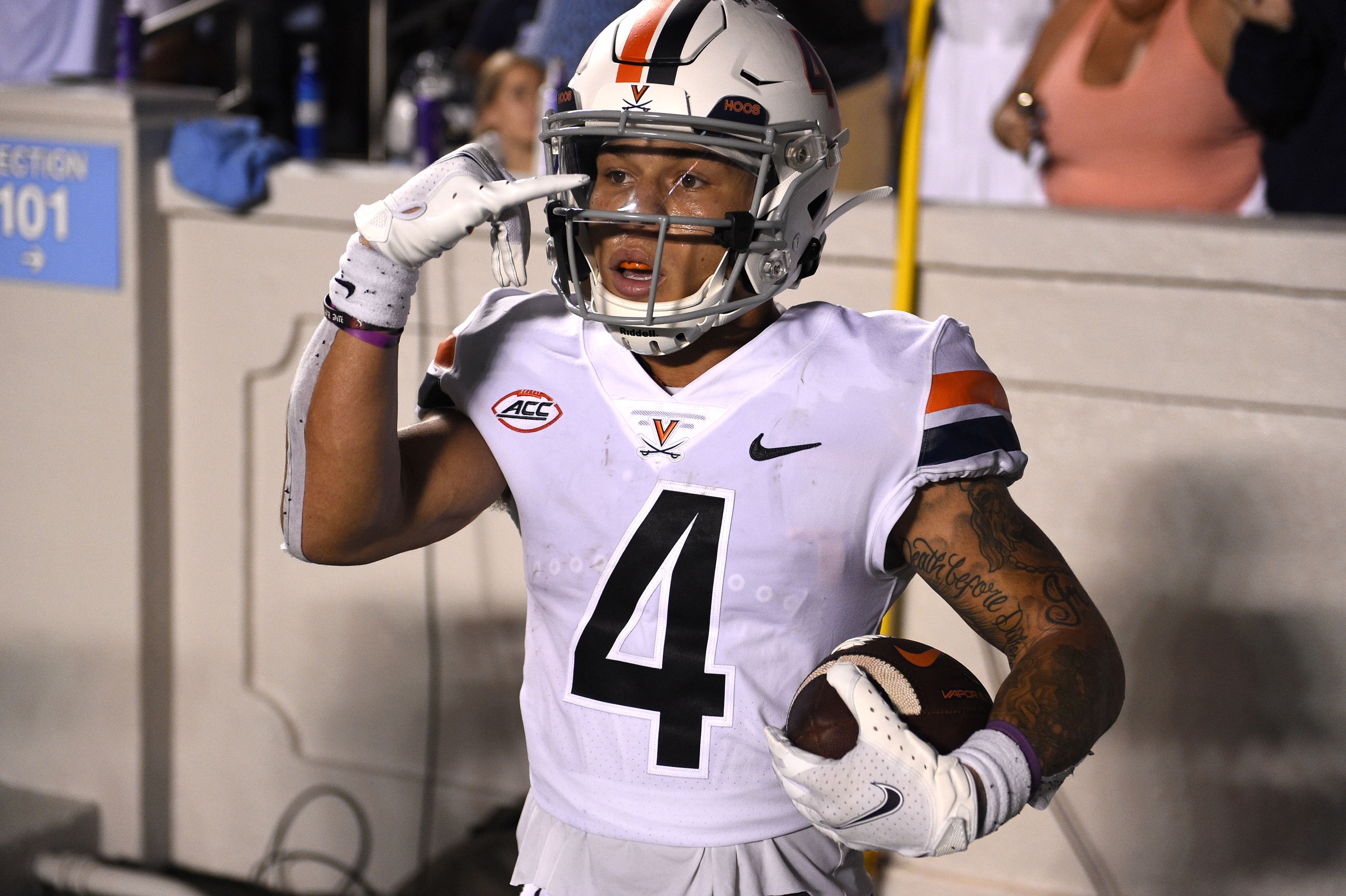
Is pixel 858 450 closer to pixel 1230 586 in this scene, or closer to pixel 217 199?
pixel 1230 586

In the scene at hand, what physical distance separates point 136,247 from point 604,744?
1986 millimetres

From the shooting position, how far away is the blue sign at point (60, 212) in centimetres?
281

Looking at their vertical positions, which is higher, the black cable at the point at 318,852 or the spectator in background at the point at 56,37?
the spectator in background at the point at 56,37

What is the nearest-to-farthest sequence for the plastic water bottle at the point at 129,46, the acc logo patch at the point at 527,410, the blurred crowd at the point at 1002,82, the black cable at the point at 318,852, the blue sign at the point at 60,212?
the acc logo patch at the point at 527,410 → the blurred crowd at the point at 1002,82 → the blue sign at the point at 60,212 → the black cable at the point at 318,852 → the plastic water bottle at the point at 129,46

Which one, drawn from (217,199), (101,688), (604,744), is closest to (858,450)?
(604,744)

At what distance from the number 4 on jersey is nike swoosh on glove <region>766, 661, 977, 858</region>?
0.21m

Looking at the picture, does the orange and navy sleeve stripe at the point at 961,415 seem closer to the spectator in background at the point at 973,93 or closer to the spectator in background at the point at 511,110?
the spectator in background at the point at 973,93

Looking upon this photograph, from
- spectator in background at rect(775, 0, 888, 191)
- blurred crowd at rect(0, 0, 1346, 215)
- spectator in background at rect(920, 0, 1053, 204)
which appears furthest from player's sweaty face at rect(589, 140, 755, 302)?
spectator in background at rect(920, 0, 1053, 204)

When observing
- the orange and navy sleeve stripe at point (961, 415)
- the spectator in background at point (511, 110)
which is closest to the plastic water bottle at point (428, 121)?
the spectator in background at point (511, 110)

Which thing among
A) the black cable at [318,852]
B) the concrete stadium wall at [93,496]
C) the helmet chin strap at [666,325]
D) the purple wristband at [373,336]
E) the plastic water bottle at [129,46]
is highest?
the plastic water bottle at [129,46]

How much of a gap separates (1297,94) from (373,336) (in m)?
1.89

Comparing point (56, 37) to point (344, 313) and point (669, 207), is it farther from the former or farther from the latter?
point (669, 207)

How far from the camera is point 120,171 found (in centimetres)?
280

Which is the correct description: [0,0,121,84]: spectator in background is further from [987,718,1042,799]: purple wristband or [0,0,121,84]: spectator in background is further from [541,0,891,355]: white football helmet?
[987,718,1042,799]: purple wristband
